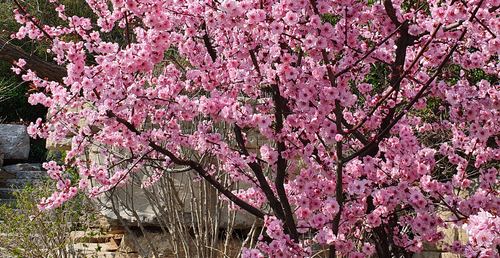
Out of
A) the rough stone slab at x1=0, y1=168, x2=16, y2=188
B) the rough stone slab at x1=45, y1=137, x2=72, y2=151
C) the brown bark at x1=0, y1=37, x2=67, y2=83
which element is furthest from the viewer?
the rough stone slab at x1=0, y1=168, x2=16, y2=188

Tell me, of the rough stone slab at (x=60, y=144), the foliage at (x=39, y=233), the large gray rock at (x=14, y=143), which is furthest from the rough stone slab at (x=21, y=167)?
the foliage at (x=39, y=233)

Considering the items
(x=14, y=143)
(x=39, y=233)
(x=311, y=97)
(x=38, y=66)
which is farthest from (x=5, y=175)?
(x=311, y=97)

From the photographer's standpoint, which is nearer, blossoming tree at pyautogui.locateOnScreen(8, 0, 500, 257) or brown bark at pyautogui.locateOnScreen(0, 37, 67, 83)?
blossoming tree at pyautogui.locateOnScreen(8, 0, 500, 257)

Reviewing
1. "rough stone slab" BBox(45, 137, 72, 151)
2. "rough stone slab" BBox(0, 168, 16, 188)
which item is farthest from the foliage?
"rough stone slab" BBox(0, 168, 16, 188)

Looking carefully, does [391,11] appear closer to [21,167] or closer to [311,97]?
[311,97]

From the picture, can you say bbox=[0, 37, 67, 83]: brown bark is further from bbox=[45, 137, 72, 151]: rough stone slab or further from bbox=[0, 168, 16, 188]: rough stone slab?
bbox=[0, 168, 16, 188]: rough stone slab

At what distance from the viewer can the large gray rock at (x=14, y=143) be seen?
1076 centimetres

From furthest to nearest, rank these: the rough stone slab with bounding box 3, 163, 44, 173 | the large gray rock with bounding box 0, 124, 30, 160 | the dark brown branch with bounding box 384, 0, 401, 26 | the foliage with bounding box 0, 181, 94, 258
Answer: the large gray rock with bounding box 0, 124, 30, 160, the rough stone slab with bounding box 3, 163, 44, 173, the foliage with bounding box 0, 181, 94, 258, the dark brown branch with bounding box 384, 0, 401, 26

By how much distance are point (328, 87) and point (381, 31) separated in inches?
28.2

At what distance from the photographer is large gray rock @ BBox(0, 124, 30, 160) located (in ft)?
35.3

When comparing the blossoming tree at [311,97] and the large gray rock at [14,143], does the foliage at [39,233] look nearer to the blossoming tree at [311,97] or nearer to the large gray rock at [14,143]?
the blossoming tree at [311,97]

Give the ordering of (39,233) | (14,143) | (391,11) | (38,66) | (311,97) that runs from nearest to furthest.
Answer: (311,97)
(391,11)
(39,233)
(38,66)
(14,143)

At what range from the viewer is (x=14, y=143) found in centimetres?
1079

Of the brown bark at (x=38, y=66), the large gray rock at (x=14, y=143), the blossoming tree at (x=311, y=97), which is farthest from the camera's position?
the large gray rock at (x=14, y=143)
